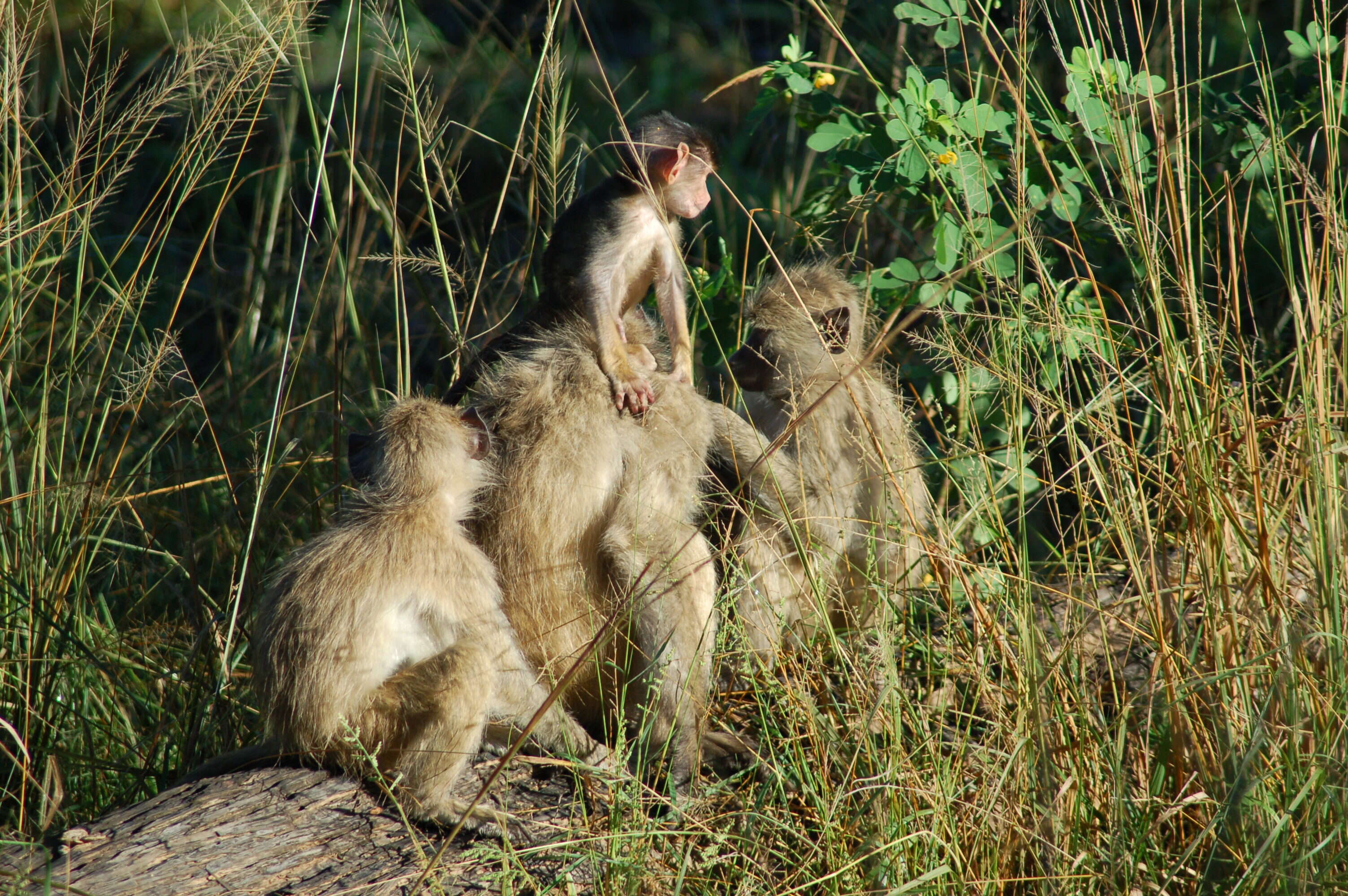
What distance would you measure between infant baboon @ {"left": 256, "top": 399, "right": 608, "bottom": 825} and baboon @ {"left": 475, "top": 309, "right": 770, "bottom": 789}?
7.0 inches

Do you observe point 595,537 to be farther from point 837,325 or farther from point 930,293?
point 930,293

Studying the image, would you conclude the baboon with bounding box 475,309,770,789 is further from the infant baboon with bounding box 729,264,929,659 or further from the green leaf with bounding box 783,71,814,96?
the green leaf with bounding box 783,71,814,96

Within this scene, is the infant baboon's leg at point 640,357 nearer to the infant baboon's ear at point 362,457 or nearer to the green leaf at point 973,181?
the infant baboon's ear at point 362,457

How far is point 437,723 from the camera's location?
2713 millimetres

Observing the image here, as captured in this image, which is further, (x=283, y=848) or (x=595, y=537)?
(x=595, y=537)

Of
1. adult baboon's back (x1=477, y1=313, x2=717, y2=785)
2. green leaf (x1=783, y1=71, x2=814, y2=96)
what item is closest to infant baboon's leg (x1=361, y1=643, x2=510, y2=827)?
adult baboon's back (x1=477, y1=313, x2=717, y2=785)

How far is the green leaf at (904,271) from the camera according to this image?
148 inches

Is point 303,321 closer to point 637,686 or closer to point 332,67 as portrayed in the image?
point 332,67

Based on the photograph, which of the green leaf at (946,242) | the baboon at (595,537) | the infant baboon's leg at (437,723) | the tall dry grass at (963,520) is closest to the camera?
the tall dry grass at (963,520)

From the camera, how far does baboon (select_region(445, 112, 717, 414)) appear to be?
3.41 m

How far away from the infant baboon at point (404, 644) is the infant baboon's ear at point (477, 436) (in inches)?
3.7

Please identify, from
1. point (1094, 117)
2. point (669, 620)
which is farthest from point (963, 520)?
point (1094, 117)

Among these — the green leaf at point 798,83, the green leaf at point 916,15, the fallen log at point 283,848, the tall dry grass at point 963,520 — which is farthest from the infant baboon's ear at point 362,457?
the green leaf at point 916,15

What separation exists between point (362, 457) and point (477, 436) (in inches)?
12.4
